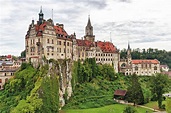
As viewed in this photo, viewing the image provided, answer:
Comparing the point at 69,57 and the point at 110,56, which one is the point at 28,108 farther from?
the point at 110,56

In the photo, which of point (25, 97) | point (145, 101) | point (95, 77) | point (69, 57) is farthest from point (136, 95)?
point (25, 97)

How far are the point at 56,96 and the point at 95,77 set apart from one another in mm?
20575

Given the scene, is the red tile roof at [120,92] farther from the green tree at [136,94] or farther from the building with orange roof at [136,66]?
the building with orange roof at [136,66]

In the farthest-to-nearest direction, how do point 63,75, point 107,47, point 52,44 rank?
point 107,47 → point 63,75 → point 52,44

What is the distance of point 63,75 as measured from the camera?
55.9 meters

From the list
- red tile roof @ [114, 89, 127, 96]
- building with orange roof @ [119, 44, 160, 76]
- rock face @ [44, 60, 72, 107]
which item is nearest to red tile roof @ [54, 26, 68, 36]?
rock face @ [44, 60, 72, 107]

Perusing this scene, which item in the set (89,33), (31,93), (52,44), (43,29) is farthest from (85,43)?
(31,93)

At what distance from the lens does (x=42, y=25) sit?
54094 mm

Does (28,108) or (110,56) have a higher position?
(110,56)

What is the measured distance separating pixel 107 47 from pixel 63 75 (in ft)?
92.1

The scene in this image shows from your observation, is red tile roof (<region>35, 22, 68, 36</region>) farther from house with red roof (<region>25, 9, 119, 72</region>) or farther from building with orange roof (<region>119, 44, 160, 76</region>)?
building with orange roof (<region>119, 44, 160, 76</region>)

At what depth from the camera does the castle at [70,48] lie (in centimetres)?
5319

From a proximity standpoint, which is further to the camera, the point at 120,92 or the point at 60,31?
the point at 120,92

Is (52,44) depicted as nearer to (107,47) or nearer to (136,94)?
(136,94)
